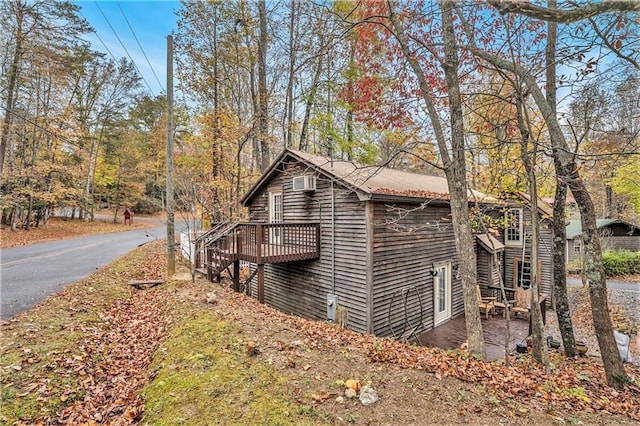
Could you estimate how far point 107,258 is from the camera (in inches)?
492

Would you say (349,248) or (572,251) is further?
(572,251)

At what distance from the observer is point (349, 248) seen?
879 cm

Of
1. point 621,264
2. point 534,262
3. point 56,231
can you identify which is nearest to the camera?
point 534,262

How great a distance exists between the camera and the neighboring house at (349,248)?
333 inches

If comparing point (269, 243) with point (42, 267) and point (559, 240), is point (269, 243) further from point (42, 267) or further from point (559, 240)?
point (42, 267)

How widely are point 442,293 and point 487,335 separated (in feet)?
6.00

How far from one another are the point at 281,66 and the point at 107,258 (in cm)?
1266

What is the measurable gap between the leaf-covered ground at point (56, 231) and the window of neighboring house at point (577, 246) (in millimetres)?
33646

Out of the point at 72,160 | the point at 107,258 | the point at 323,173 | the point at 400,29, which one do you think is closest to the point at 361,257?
the point at 323,173

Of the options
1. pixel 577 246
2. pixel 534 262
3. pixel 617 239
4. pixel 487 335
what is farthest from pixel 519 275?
pixel 617 239

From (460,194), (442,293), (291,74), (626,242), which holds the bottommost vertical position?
(442,293)

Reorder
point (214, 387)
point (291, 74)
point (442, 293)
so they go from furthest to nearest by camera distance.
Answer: point (291, 74) → point (442, 293) → point (214, 387)

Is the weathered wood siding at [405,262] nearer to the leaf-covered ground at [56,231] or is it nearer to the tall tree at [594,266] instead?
the tall tree at [594,266]

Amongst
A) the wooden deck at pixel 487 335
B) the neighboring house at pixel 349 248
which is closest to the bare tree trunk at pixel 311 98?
the neighboring house at pixel 349 248
